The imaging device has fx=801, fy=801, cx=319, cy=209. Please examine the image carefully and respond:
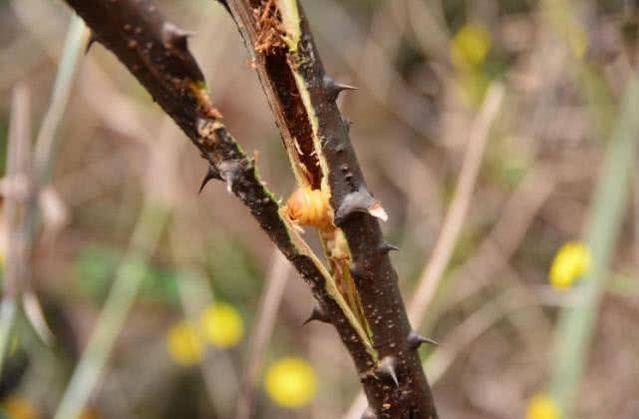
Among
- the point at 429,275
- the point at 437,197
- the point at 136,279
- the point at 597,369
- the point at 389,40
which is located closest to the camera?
the point at 429,275

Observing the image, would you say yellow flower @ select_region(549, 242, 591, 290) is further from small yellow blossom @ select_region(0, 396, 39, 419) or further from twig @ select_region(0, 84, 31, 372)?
small yellow blossom @ select_region(0, 396, 39, 419)

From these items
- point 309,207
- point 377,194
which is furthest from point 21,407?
point 309,207

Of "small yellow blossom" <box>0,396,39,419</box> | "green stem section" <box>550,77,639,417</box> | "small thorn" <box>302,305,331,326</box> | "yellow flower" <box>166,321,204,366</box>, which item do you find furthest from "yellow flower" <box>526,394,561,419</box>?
"small yellow blossom" <box>0,396,39,419</box>

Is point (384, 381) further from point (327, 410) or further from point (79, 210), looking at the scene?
point (79, 210)

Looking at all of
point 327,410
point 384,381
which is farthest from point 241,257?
point 384,381

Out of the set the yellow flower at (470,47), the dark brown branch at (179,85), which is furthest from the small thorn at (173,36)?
the yellow flower at (470,47)

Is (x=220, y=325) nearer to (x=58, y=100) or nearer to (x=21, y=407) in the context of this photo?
(x=21, y=407)
